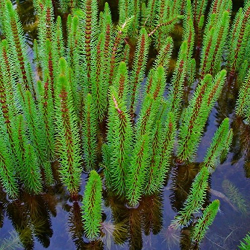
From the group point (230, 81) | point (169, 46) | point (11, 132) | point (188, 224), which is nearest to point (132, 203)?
point (188, 224)

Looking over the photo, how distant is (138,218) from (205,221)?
25.5 inches

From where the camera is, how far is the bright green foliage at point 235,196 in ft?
10.1

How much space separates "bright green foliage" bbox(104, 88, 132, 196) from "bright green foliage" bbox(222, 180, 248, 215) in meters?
0.97

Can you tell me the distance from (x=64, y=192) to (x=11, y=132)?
2.41 feet

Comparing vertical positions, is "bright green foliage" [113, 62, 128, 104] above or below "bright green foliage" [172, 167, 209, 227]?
above

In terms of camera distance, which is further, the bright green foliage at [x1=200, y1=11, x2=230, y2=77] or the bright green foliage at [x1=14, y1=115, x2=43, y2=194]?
the bright green foliage at [x1=200, y1=11, x2=230, y2=77]

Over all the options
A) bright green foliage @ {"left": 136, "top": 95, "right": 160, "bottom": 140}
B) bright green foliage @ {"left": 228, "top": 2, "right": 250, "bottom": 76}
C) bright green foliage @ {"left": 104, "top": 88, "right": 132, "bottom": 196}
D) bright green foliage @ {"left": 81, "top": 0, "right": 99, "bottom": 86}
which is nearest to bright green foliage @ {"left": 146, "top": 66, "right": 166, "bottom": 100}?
bright green foliage @ {"left": 136, "top": 95, "right": 160, "bottom": 140}

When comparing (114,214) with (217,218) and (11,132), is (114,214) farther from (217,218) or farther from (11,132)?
(11,132)

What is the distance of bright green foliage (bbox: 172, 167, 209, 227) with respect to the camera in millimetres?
2525

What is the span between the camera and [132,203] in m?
2.99

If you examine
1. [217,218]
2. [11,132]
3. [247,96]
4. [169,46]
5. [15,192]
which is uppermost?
[169,46]

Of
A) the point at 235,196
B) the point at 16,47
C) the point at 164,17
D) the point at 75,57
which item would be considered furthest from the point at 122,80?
the point at 164,17

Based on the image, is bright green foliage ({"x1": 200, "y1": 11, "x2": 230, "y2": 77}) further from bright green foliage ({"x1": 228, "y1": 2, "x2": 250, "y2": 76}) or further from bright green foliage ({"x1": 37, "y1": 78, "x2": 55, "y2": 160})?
bright green foliage ({"x1": 37, "y1": 78, "x2": 55, "y2": 160})

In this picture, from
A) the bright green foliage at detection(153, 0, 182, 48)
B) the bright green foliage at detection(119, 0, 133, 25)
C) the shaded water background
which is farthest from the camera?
the bright green foliage at detection(119, 0, 133, 25)
